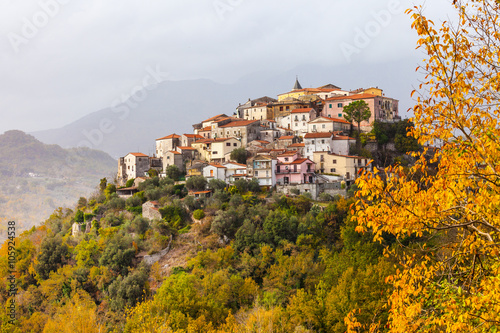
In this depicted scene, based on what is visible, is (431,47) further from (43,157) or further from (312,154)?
(43,157)

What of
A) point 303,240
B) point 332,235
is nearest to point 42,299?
point 303,240

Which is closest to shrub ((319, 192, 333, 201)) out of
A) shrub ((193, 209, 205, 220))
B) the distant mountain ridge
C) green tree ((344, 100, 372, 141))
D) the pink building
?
the pink building

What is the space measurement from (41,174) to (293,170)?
97.4 meters

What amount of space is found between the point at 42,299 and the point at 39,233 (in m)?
15.5

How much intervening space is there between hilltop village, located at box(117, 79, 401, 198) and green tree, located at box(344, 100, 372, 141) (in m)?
1.07

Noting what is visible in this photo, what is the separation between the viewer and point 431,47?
22.0ft

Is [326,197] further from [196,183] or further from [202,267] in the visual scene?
[202,267]

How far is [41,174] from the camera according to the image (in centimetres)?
11975

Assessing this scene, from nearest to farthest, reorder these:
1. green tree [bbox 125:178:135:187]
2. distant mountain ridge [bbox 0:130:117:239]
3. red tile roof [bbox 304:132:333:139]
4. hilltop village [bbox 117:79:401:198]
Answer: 1. hilltop village [bbox 117:79:401:198]
2. red tile roof [bbox 304:132:333:139]
3. green tree [bbox 125:178:135:187]
4. distant mountain ridge [bbox 0:130:117:239]

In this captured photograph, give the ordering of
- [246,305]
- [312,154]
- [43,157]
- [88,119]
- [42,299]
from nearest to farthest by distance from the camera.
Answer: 1. [246,305]
2. [42,299]
3. [312,154]
4. [43,157]
5. [88,119]

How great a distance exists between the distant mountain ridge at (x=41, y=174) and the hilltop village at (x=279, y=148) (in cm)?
3543

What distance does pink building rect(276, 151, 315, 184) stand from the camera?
146 feet

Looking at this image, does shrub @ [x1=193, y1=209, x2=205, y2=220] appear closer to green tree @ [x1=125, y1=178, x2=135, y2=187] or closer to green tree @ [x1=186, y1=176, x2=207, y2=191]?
green tree @ [x1=186, y1=176, x2=207, y2=191]

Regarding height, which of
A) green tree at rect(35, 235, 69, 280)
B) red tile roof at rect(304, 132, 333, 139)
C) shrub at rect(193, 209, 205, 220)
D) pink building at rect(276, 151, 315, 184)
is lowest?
green tree at rect(35, 235, 69, 280)
